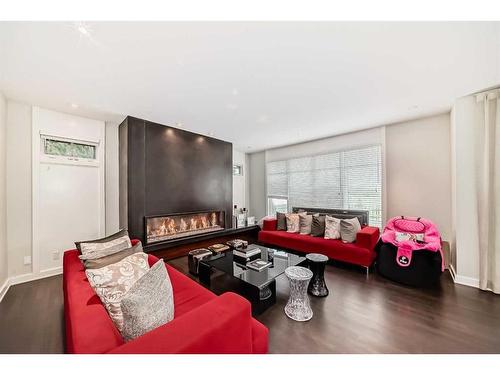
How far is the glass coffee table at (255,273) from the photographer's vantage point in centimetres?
200

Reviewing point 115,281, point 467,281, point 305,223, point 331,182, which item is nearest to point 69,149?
point 115,281

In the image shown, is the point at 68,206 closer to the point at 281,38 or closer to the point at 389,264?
the point at 281,38

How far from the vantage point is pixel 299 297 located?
1962 millimetres

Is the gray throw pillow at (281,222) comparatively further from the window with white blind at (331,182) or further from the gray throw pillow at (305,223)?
the window with white blind at (331,182)

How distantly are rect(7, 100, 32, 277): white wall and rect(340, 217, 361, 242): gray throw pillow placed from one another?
476cm

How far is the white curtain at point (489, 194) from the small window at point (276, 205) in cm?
336

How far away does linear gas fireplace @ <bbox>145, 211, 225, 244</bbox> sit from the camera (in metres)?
3.60

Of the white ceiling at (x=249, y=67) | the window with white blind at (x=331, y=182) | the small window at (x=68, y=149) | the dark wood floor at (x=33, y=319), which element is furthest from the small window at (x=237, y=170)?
the dark wood floor at (x=33, y=319)

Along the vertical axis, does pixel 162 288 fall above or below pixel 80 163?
below

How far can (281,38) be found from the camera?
152cm

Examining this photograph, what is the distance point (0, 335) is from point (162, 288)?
1.86 m

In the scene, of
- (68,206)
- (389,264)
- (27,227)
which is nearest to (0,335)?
(27,227)

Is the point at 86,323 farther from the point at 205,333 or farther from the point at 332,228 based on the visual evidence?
the point at 332,228
